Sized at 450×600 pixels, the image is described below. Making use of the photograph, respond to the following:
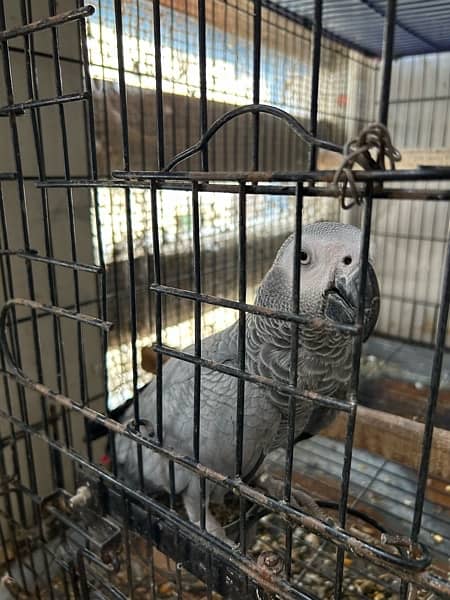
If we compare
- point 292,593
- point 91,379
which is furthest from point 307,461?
point 292,593

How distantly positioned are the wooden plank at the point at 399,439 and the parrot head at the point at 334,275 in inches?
17.0

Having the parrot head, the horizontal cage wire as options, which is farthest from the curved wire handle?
the parrot head

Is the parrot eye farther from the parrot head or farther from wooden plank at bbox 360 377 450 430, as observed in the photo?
wooden plank at bbox 360 377 450 430

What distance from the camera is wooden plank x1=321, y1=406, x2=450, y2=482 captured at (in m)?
0.98

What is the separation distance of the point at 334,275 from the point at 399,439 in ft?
1.83

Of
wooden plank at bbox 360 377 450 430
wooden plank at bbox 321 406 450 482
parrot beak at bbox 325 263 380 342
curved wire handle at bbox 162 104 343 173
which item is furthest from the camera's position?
wooden plank at bbox 360 377 450 430

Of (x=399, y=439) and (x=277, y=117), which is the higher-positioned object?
(x=277, y=117)

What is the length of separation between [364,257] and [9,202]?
3.28ft

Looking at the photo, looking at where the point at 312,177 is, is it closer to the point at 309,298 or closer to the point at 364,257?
the point at 364,257

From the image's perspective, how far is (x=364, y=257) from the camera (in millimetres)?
439

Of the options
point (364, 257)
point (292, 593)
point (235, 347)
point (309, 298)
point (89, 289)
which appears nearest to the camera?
point (364, 257)

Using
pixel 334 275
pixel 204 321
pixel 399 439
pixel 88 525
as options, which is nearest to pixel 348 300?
pixel 334 275

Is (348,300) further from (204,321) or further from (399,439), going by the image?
(204,321)

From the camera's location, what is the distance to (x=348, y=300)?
69 centimetres
